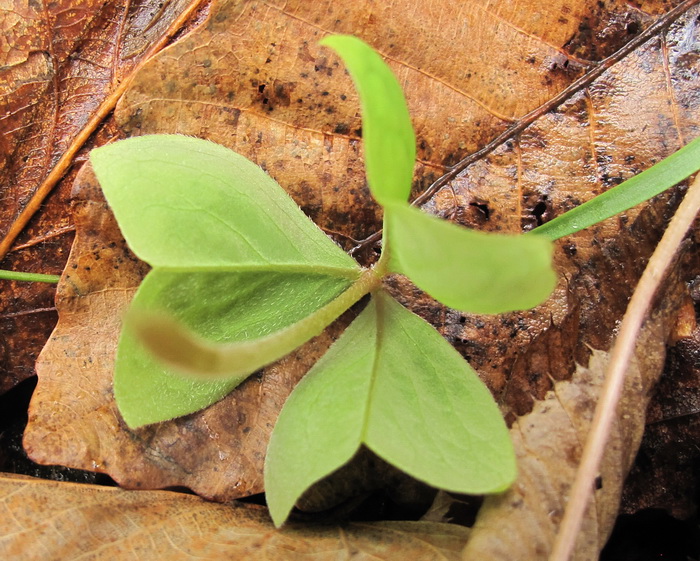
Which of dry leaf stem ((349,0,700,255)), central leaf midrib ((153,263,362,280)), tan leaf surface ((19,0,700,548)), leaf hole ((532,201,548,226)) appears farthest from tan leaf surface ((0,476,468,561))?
dry leaf stem ((349,0,700,255))

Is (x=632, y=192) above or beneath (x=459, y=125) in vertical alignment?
beneath

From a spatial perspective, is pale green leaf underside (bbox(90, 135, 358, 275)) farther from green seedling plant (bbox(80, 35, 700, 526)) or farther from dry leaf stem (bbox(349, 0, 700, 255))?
dry leaf stem (bbox(349, 0, 700, 255))

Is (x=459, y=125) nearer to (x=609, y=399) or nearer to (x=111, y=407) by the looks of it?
(x=609, y=399)

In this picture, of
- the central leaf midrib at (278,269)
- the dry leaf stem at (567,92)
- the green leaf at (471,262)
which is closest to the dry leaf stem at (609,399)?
the green leaf at (471,262)

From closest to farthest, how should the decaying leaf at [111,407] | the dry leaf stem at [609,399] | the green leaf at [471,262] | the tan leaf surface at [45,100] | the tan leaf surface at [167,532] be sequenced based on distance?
the green leaf at [471,262] < the dry leaf stem at [609,399] < the tan leaf surface at [167,532] < the decaying leaf at [111,407] < the tan leaf surface at [45,100]

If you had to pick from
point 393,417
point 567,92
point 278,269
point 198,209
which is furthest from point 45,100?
point 567,92

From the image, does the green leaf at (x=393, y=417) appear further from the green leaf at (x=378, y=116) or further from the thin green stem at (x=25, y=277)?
the thin green stem at (x=25, y=277)
